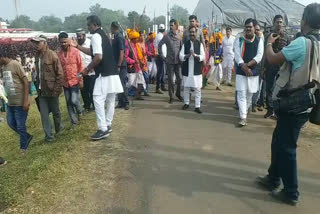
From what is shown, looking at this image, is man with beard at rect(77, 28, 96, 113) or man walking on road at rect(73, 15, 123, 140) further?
man with beard at rect(77, 28, 96, 113)

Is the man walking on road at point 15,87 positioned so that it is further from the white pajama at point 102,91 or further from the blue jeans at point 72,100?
the white pajama at point 102,91

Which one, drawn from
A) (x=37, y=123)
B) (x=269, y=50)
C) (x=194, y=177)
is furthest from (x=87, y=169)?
(x=37, y=123)

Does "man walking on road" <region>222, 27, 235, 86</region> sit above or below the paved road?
above

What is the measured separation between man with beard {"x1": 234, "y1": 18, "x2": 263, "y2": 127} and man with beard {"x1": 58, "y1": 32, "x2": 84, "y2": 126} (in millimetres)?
3105

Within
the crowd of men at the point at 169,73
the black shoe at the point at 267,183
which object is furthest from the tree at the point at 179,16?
the black shoe at the point at 267,183

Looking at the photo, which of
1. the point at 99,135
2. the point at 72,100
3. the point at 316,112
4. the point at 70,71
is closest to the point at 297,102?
the point at 316,112

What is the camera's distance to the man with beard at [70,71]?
6.08 metres

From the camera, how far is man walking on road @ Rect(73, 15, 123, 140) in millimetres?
4859

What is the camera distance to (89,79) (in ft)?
23.6

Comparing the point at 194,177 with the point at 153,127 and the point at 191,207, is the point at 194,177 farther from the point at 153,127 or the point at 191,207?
the point at 153,127

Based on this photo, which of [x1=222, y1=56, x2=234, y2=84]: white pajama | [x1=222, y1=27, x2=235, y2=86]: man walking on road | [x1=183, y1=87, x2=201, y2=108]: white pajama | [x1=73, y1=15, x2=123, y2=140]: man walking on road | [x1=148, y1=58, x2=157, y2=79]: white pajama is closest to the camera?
[x1=73, y1=15, x2=123, y2=140]: man walking on road

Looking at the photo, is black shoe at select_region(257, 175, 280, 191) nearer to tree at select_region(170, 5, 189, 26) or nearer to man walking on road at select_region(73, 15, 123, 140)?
man walking on road at select_region(73, 15, 123, 140)

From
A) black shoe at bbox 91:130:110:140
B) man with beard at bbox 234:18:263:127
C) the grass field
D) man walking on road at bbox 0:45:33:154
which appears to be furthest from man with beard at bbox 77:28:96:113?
man with beard at bbox 234:18:263:127

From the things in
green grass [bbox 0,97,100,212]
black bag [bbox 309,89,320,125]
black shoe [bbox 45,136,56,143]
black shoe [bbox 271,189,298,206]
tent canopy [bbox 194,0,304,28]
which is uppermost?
tent canopy [bbox 194,0,304,28]
